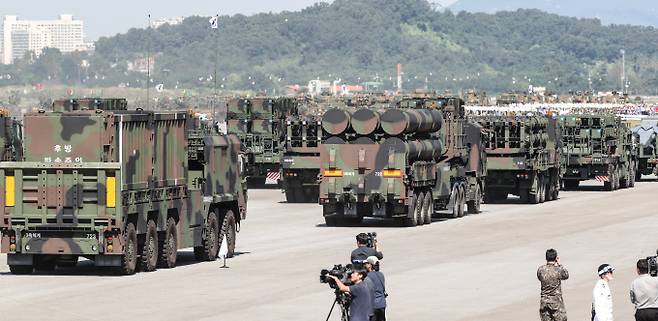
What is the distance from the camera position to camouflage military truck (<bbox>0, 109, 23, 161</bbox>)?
51844 mm

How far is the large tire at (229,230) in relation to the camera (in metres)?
38.4

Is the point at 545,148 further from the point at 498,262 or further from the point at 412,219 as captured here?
the point at 498,262

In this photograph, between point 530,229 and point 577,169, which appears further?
point 577,169

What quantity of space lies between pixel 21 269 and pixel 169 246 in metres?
3.01

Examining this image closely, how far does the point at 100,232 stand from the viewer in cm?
3291

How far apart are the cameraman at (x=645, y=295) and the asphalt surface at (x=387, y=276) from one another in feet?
19.8

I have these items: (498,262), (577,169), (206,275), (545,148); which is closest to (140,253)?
(206,275)

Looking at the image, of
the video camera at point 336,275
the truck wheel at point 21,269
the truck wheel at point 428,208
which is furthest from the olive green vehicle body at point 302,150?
the video camera at point 336,275

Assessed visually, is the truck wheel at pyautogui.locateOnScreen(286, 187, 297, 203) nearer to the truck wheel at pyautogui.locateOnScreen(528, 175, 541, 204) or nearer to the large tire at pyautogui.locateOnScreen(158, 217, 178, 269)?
the truck wheel at pyautogui.locateOnScreen(528, 175, 541, 204)

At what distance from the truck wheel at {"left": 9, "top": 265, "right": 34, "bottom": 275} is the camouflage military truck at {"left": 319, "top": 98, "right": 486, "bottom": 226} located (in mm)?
14568

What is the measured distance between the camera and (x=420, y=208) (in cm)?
4959

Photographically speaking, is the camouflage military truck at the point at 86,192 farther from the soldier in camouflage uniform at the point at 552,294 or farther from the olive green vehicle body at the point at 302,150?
the olive green vehicle body at the point at 302,150

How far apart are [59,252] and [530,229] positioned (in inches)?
748

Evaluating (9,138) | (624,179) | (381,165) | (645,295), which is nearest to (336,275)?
(645,295)
